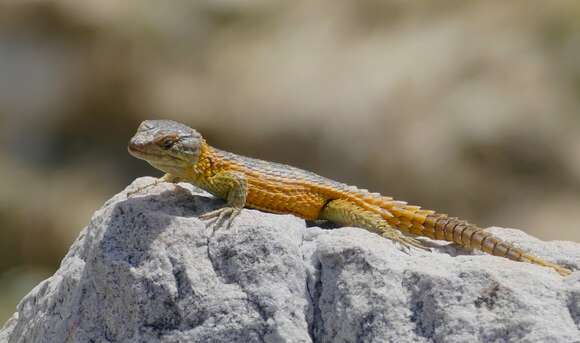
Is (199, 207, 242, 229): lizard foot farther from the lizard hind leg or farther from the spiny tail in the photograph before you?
the spiny tail

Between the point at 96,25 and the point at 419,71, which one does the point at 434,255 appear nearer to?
the point at 419,71

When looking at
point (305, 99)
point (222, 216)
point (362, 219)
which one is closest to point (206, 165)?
point (222, 216)

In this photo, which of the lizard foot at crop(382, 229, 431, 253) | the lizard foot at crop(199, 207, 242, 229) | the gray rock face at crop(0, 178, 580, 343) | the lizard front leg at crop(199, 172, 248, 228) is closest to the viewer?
the gray rock face at crop(0, 178, 580, 343)

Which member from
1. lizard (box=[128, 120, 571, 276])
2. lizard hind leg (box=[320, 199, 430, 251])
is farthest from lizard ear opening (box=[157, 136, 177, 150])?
lizard hind leg (box=[320, 199, 430, 251])

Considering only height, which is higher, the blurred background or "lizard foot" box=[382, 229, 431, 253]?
the blurred background

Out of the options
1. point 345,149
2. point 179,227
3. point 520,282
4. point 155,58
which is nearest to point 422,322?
point 520,282

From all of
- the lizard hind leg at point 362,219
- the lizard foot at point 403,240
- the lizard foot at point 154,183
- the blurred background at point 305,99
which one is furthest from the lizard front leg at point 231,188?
the blurred background at point 305,99

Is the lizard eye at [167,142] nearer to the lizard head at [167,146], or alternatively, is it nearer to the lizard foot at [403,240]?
the lizard head at [167,146]

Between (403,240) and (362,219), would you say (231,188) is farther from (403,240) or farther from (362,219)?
(403,240)
